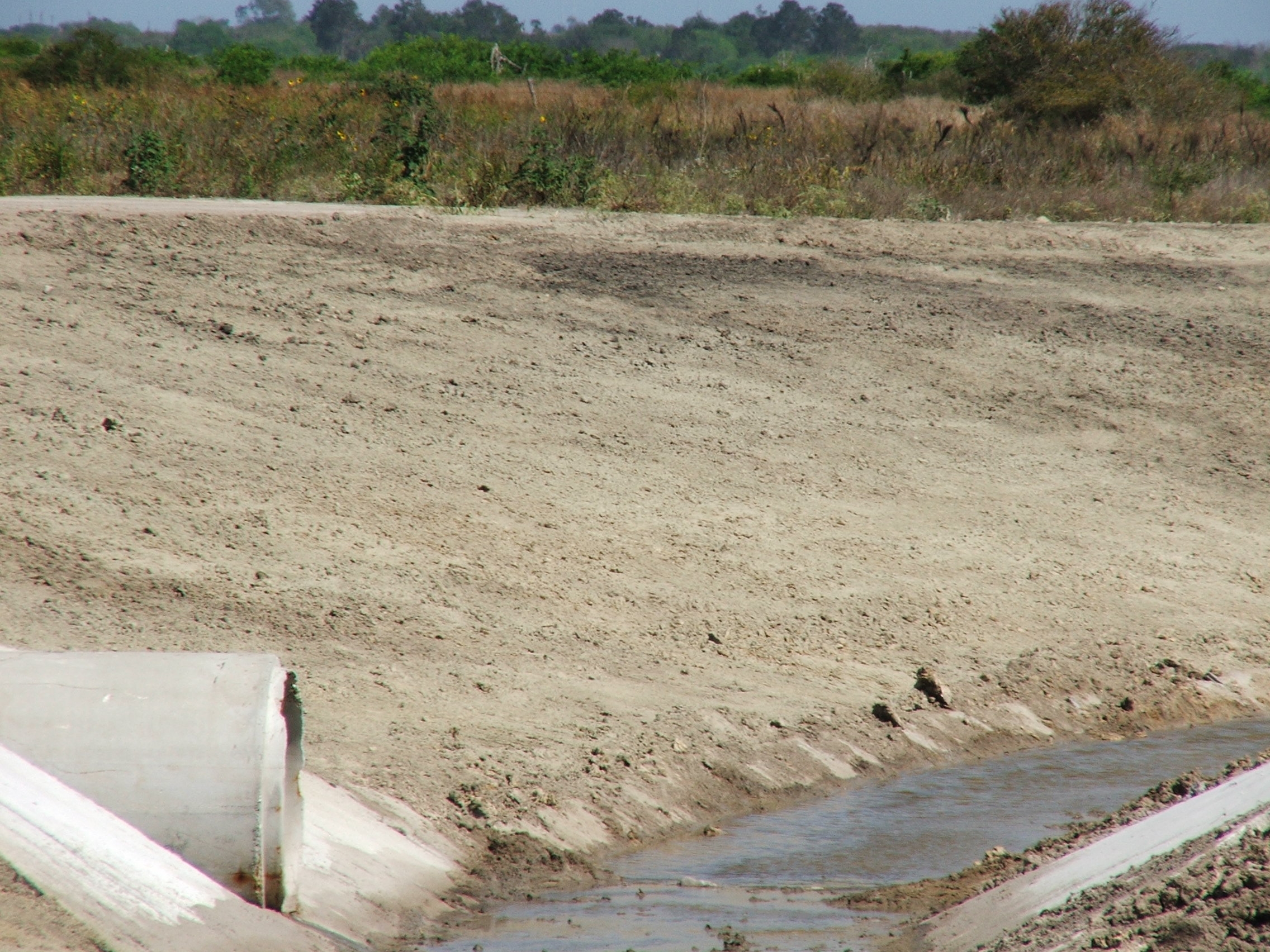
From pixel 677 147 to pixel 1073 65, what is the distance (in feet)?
38.5

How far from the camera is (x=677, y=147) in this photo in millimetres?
13781

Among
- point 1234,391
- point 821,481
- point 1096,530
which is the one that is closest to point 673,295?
point 821,481

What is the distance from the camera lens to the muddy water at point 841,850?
12.1 ft

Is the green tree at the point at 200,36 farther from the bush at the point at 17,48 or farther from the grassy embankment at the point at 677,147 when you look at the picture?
the grassy embankment at the point at 677,147

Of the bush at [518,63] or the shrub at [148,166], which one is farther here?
the bush at [518,63]

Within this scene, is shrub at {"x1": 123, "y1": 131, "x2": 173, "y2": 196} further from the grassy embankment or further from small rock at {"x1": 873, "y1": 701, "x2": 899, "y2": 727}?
small rock at {"x1": 873, "y1": 701, "x2": 899, "y2": 727}

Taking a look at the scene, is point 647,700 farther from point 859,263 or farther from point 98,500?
point 859,263

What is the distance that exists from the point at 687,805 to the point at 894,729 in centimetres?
124

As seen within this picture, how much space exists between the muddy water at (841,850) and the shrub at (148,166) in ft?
27.6

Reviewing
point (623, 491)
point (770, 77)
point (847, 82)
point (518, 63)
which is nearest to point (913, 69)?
point (847, 82)

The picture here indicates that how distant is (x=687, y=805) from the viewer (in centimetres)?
484

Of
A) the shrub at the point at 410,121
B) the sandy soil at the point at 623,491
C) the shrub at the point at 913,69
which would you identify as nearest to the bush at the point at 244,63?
the shrub at the point at 410,121

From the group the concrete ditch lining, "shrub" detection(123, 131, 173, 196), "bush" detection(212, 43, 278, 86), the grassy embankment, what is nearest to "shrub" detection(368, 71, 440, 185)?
the grassy embankment

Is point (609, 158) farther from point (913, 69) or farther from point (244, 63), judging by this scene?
point (913, 69)
